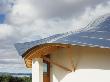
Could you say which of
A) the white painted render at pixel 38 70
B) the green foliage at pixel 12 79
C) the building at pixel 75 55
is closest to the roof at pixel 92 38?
the building at pixel 75 55

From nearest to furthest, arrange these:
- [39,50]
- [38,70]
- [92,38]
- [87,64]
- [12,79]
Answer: [92,38] < [87,64] < [39,50] < [38,70] < [12,79]

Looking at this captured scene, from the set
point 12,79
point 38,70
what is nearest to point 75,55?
point 38,70

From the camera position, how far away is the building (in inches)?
606

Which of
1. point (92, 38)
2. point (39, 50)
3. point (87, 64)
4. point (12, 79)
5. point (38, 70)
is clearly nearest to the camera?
point (92, 38)

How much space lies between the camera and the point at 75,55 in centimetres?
1694

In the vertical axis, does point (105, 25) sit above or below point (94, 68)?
above

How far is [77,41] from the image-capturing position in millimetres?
15250

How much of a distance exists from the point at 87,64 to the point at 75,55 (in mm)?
1017

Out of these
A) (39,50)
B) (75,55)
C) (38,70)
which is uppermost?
(39,50)

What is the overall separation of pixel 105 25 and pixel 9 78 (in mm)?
29018

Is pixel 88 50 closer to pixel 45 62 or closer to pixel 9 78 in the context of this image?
pixel 45 62

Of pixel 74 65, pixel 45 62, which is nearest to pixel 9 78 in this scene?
pixel 45 62

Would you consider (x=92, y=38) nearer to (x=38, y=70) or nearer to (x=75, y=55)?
(x=75, y=55)

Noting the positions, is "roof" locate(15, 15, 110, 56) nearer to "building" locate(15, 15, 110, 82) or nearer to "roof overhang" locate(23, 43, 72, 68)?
"building" locate(15, 15, 110, 82)
